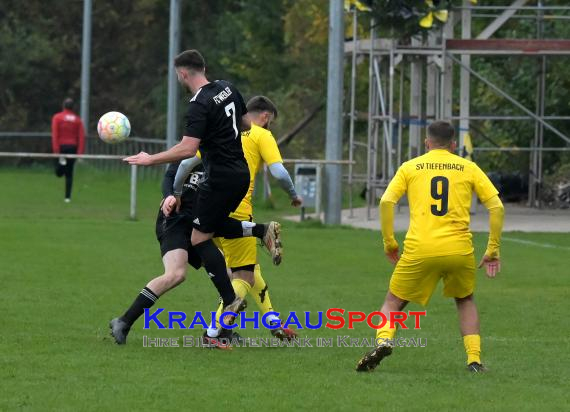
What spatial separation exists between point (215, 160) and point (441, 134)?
1626 millimetres

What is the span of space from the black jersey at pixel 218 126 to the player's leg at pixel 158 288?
672mm

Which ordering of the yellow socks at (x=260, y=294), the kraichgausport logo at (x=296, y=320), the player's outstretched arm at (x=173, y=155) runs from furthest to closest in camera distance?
the kraichgausport logo at (x=296, y=320) < the yellow socks at (x=260, y=294) < the player's outstretched arm at (x=173, y=155)

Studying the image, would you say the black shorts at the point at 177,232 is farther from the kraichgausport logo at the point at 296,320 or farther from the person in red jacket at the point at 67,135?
the person in red jacket at the point at 67,135

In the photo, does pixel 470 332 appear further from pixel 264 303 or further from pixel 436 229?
pixel 264 303

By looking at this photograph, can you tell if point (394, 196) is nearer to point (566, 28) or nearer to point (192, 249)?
point (192, 249)

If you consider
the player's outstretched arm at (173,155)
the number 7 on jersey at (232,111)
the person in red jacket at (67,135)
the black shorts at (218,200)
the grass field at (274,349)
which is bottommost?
the grass field at (274,349)

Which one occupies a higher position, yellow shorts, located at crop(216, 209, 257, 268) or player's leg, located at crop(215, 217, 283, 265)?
player's leg, located at crop(215, 217, 283, 265)

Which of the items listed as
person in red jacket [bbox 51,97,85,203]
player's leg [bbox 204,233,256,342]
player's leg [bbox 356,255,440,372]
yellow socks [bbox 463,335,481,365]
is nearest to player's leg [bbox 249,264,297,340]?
player's leg [bbox 204,233,256,342]

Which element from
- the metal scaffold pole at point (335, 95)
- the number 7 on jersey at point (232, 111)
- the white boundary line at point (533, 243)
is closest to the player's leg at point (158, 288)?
the number 7 on jersey at point (232, 111)

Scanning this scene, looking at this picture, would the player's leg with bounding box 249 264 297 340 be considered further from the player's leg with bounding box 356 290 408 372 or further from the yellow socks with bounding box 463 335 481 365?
the yellow socks with bounding box 463 335 481 365

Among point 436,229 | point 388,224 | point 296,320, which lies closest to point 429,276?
point 436,229

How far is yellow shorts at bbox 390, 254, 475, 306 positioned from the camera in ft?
28.8

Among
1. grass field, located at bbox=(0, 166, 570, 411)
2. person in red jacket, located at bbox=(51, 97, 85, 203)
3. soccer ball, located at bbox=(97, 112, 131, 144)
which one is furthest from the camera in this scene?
person in red jacket, located at bbox=(51, 97, 85, 203)

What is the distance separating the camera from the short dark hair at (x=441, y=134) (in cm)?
888
